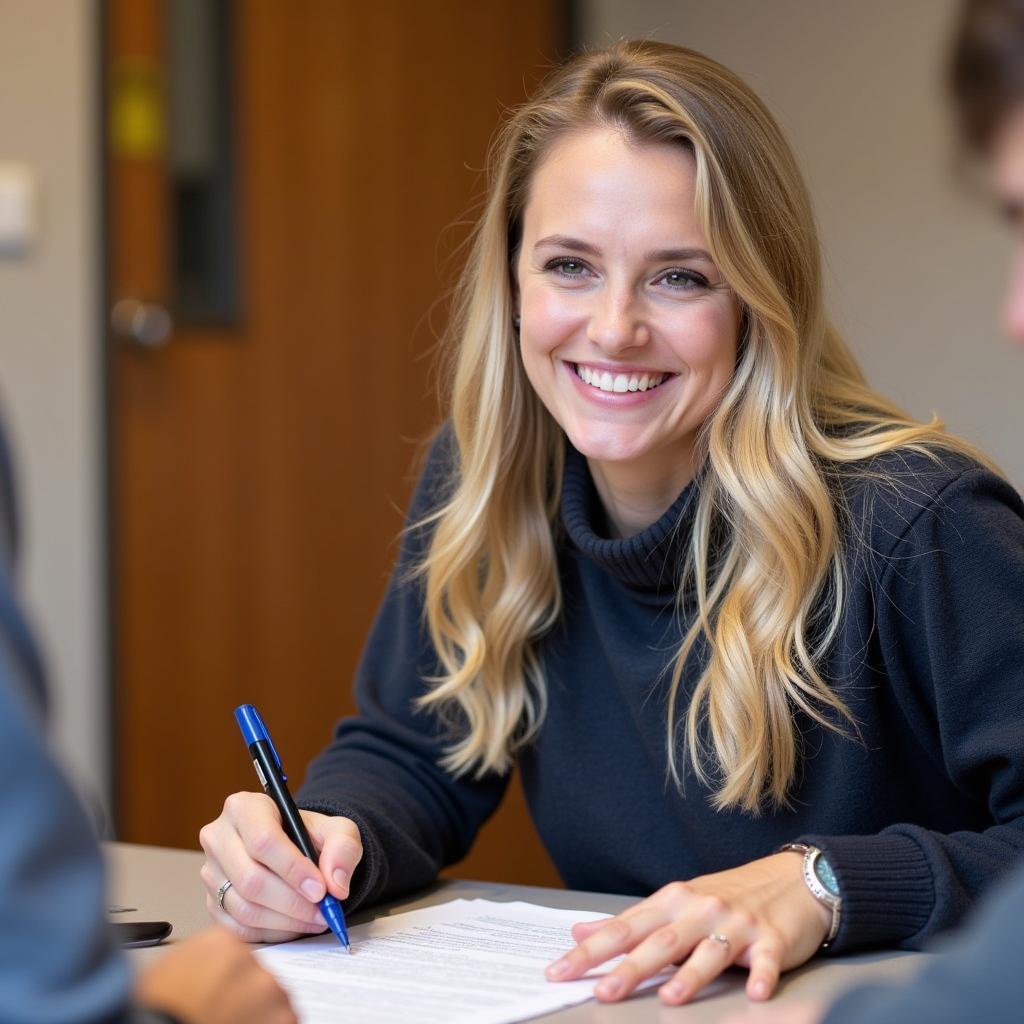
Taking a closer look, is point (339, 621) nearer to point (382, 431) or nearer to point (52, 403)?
point (382, 431)

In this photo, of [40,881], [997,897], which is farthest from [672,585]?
[40,881]

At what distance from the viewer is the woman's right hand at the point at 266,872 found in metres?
1.28

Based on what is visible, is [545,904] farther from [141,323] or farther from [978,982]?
[141,323]

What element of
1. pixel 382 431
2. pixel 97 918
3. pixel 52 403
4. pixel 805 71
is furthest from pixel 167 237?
pixel 97 918

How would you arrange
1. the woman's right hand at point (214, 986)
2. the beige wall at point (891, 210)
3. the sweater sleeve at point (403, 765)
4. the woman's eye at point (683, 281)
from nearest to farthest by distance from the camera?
the woman's right hand at point (214, 986) → the sweater sleeve at point (403, 765) → the woman's eye at point (683, 281) → the beige wall at point (891, 210)

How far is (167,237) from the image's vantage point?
3146 millimetres

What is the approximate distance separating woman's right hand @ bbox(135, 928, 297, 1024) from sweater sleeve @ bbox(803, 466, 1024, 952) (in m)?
0.51

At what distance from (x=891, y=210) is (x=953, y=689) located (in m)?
2.21

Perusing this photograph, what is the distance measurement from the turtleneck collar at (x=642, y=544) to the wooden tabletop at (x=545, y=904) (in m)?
0.36

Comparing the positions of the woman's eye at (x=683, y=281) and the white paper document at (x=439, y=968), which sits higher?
the woman's eye at (x=683, y=281)

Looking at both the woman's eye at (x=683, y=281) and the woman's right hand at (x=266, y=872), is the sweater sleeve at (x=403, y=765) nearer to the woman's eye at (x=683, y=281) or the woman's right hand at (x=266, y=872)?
the woman's right hand at (x=266, y=872)

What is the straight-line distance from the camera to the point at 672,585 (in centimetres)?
167

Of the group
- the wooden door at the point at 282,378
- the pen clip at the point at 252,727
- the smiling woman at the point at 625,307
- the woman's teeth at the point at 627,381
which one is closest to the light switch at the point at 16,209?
the wooden door at the point at 282,378

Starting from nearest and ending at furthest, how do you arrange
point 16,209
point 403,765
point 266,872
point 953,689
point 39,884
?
point 39,884
point 266,872
point 953,689
point 403,765
point 16,209
